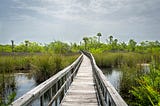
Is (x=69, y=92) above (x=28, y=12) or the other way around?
the other way around

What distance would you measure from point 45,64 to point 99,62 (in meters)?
11.5

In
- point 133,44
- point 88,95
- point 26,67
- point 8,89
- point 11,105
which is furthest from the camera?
point 133,44

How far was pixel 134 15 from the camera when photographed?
38.2 meters

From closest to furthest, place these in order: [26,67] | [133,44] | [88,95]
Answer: [88,95], [26,67], [133,44]

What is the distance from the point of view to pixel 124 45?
76.2m

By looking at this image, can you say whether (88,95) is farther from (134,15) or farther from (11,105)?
(134,15)

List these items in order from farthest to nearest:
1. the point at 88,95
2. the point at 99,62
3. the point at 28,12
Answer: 1. the point at 28,12
2. the point at 99,62
3. the point at 88,95

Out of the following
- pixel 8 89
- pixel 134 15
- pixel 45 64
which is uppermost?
pixel 134 15

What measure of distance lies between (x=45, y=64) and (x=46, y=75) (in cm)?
64

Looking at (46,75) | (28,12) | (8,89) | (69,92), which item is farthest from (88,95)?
(28,12)

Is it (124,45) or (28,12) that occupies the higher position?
(28,12)

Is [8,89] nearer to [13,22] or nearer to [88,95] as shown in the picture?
[88,95]

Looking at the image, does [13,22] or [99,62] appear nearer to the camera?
[99,62]

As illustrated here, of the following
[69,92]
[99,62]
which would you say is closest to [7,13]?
[99,62]
